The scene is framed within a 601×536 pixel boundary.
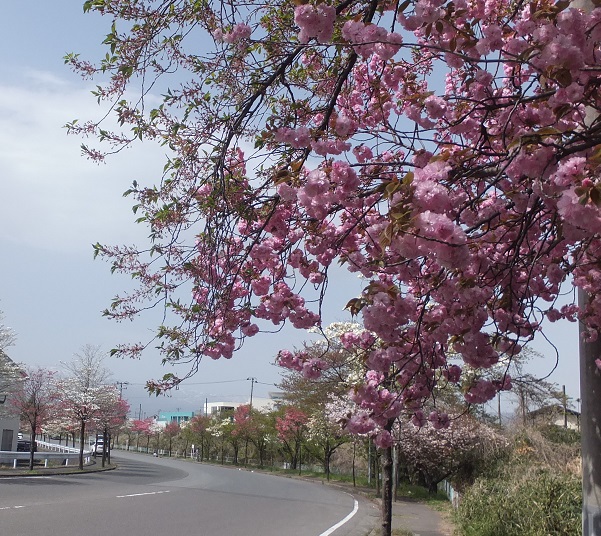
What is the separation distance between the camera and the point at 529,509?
418 inches

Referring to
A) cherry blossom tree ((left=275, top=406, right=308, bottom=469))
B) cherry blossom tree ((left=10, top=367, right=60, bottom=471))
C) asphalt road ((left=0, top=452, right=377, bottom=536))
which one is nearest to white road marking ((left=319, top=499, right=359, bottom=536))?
asphalt road ((left=0, top=452, right=377, bottom=536))

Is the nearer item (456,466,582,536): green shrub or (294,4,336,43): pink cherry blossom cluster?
(294,4,336,43): pink cherry blossom cluster

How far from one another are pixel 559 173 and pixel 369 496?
2628 cm

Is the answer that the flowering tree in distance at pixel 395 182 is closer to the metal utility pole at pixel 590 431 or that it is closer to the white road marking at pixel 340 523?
the metal utility pole at pixel 590 431

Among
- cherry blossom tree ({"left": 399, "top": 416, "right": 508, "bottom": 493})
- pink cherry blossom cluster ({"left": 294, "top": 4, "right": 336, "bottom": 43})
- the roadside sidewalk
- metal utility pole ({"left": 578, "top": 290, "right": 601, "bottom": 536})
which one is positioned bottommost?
the roadside sidewalk

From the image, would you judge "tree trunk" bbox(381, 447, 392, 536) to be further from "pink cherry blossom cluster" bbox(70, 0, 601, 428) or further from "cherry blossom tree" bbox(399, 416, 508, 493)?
"cherry blossom tree" bbox(399, 416, 508, 493)

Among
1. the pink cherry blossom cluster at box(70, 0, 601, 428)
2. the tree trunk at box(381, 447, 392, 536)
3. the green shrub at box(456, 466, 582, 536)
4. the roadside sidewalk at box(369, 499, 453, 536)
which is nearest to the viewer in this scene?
the pink cherry blossom cluster at box(70, 0, 601, 428)

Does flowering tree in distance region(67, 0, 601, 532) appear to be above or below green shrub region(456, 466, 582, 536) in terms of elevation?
above

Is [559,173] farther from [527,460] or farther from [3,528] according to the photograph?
[527,460]

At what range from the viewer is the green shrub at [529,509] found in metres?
9.81

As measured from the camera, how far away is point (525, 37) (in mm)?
4316

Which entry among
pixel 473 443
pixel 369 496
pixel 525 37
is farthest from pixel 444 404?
pixel 525 37

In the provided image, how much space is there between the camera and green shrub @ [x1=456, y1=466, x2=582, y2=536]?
9812mm

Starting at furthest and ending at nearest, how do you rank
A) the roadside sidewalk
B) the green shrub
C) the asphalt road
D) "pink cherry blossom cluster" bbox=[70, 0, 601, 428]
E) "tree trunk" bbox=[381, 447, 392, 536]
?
1. the roadside sidewalk
2. the asphalt road
3. "tree trunk" bbox=[381, 447, 392, 536]
4. the green shrub
5. "pink cherry blossom cluster" bbox=[70, 0, 601, 428]
